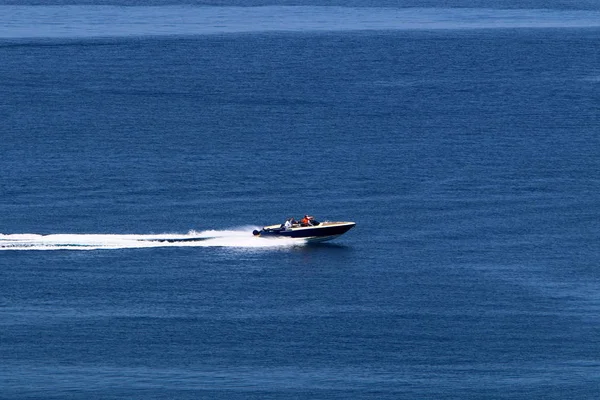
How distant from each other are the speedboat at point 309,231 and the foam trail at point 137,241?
547 millimetres

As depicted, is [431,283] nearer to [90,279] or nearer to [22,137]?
[90,279]

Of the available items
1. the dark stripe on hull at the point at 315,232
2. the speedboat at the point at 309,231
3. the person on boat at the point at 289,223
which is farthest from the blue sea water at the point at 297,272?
the person on boat at the point at 289,223

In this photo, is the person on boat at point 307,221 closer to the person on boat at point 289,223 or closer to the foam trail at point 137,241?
Answer: the person on boat at point 289,223

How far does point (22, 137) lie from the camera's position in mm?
198875

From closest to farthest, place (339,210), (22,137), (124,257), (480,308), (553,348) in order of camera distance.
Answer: (553,348) → (480,308) → (124,257) → (339,210) → (22,137)

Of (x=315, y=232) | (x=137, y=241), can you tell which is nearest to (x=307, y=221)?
(x=315, y=232)

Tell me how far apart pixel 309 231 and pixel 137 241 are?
1620 cm

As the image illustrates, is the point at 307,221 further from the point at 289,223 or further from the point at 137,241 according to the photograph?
the point at 137,241

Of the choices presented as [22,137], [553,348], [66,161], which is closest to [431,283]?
[553,348]

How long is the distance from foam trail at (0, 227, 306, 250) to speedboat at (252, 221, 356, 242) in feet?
1.80

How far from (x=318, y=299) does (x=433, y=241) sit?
18.1 m

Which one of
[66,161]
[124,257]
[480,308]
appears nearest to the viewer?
[480,308]

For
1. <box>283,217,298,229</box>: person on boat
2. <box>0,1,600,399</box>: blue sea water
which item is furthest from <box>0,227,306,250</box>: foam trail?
<box>283,217,298,229</box>: person on boat

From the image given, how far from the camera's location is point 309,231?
509ft
